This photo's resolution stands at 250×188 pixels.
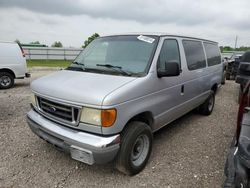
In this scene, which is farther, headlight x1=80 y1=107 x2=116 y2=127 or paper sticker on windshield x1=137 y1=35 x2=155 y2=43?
paper sticker on windshield x1=137 y1=35 x2=155 y2=43

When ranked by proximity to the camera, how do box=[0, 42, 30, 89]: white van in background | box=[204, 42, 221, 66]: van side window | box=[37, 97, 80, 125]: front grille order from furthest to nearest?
box=[0, 42, 30, 89]: white van in background, box=[204, 42, 221, 66]: van side window, box=[37, 97, 80, 125]: front grille

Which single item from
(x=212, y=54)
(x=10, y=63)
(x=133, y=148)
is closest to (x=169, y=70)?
(x=133, y=148)

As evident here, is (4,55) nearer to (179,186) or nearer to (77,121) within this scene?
(77,121)

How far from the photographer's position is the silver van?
2.54 m

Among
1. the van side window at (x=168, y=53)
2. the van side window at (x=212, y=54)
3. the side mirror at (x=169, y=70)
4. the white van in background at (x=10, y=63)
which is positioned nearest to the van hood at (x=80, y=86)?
the side mirror at (x=169, y=70)

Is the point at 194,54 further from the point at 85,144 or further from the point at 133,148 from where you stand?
the point at 85,144

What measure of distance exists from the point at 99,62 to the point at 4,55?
7.16 metres

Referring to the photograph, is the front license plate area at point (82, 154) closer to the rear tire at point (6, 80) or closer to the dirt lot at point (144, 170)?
the dirt lot at point (144, 170)

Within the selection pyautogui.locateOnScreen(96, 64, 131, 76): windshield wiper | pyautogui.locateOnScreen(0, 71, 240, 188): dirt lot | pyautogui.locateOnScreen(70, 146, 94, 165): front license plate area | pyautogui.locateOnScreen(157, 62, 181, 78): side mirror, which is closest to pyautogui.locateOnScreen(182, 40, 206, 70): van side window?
pyautogui.locateOnScreen(157, 62, 181, 78): side mirror

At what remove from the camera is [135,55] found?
132 inches

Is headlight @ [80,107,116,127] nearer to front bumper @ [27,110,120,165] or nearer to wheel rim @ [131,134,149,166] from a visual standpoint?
front bumper @ [27,110,120,165]

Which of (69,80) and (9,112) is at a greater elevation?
(69,80)

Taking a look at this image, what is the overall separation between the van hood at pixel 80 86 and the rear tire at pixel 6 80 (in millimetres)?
6801

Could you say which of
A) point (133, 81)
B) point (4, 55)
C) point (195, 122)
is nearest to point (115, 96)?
point (133, 81)
